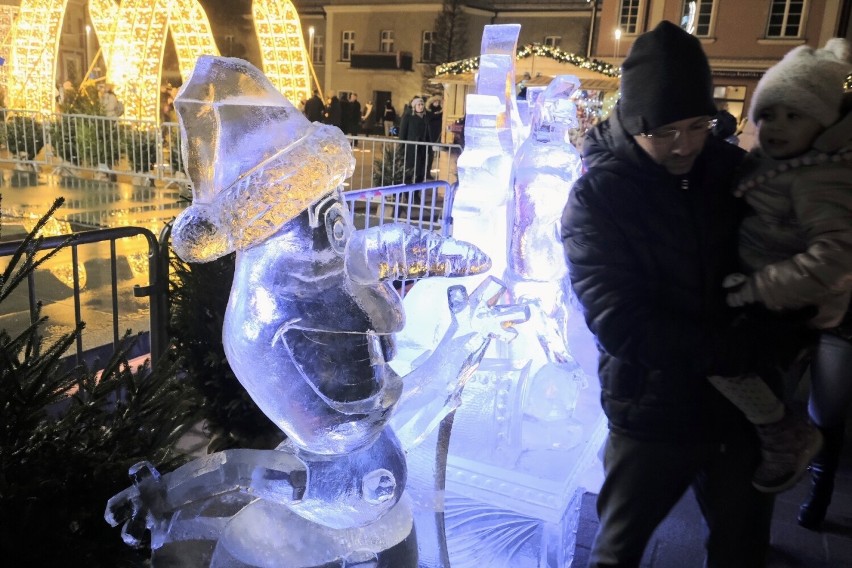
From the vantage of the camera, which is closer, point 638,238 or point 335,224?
point 335,224

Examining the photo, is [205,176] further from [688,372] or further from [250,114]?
[688,372]

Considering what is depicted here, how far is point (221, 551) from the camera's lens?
4.48 ft

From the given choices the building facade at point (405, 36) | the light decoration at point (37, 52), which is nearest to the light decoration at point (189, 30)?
the light decoration at point (37, 52)

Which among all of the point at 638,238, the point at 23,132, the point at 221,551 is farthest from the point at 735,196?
the point at 23,132

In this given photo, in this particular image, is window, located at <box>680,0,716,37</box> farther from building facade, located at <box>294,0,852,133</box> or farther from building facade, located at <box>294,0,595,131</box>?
building facade, located at <box>294,0,595,131</box>

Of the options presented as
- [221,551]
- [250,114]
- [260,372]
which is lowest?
[221,551]

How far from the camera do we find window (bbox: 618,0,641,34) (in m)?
22.4

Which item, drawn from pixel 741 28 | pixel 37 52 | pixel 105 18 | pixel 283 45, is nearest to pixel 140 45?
pixel 105 18

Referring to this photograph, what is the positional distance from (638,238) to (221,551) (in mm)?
1112

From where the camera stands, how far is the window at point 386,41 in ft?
100

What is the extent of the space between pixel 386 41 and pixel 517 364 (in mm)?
30034

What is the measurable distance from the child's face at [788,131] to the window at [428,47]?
95.0ft

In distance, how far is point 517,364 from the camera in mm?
2670

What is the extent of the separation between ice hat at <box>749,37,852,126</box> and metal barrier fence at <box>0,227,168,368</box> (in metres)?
2.40
